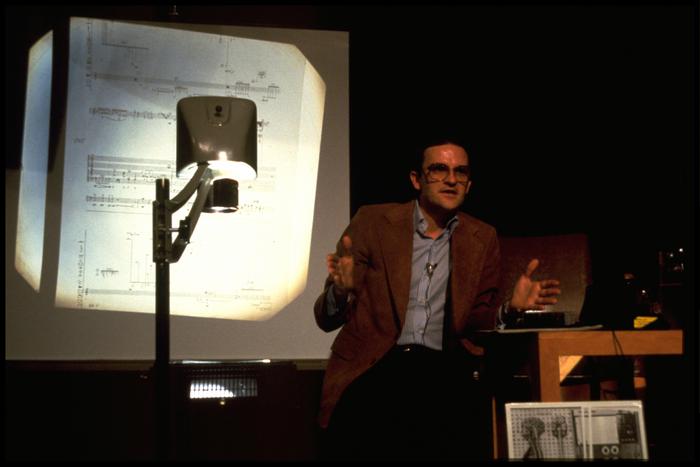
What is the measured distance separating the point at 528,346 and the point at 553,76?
1911mm

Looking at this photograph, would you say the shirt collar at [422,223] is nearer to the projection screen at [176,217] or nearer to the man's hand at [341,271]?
the man's hand at [341,271]

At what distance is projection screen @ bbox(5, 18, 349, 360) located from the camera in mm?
2893

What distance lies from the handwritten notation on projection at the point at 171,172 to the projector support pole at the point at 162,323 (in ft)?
3.37

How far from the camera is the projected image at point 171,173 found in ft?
9.59

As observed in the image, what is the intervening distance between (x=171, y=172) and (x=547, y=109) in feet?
6.29

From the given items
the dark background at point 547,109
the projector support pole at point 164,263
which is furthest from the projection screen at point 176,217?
the projector support pole at point 164,263

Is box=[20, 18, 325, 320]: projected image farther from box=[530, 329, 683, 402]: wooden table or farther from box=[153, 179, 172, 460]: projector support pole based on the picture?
box=[530, 329, 683, 402]: wooden table

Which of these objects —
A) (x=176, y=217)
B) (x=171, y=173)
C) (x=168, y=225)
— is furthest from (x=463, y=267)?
(x=171, y=173)

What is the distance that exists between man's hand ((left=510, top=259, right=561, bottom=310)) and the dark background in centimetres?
139

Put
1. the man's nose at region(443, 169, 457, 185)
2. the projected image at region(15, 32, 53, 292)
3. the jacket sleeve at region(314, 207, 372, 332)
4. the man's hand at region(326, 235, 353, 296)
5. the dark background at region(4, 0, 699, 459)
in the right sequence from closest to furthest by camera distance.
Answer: the man's hand at region(326, 235, 353, 296) < the jacket sleeve at region(314, 207, 372, 332) < the man's nose at region(443, 169, 457, 185) < the projected image at region(15, 32, 53, 292) < the dark background at region(4, 0, 699, 459)

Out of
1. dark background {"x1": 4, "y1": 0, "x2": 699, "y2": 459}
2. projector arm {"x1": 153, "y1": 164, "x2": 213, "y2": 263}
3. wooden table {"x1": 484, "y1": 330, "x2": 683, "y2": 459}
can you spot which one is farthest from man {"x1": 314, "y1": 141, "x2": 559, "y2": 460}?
dark background {"x1": 4, "y1": 0, "x2": 699, "y2": 459}

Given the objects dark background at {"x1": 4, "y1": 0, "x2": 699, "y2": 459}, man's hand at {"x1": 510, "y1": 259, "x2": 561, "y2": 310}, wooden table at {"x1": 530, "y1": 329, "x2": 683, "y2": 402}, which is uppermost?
dark background at {"x1": 4, "y1": 0, "x2": 699, "y2": 459}

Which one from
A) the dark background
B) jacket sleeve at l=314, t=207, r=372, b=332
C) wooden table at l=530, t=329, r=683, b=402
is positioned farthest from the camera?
the dark background

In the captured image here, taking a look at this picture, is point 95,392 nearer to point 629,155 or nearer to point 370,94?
point 370,94
